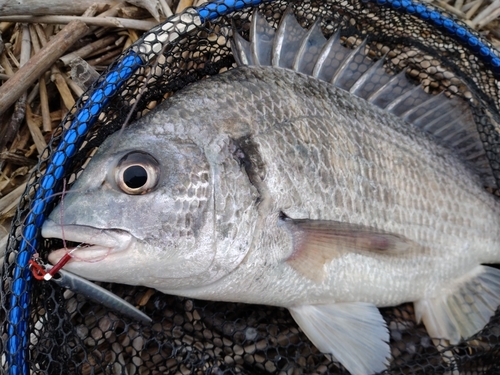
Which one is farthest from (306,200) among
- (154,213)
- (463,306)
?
(463,306)

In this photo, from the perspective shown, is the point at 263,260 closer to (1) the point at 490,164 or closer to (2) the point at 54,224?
(2) the point at 54,224

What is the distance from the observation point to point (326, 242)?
1.78m

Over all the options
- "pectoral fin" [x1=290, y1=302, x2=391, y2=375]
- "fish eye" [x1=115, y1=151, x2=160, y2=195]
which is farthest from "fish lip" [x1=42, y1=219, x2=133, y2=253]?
"pectoral fin" [x1=290, y1=302, x2=391, y2=375]

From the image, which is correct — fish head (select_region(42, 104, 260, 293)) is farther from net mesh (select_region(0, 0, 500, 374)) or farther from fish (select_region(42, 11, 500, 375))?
net mesh (select_region(0, 0, 500, 374))

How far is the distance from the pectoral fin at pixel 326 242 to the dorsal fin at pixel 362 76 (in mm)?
703

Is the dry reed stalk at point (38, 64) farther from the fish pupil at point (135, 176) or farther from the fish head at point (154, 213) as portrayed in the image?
the fish pupil at point (135, 176)

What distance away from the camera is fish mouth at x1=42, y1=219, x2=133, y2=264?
4.75 feet

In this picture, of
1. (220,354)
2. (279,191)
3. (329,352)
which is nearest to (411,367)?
(329,352)

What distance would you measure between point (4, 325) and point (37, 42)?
143cm

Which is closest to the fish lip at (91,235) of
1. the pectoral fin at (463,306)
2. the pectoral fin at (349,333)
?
the pectoral fin at (349,333)

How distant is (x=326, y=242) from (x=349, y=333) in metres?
0.47

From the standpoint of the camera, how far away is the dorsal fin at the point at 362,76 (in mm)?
2037

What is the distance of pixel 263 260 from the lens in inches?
68.0

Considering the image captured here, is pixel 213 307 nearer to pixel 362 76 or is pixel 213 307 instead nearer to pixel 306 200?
pixel 306 200
